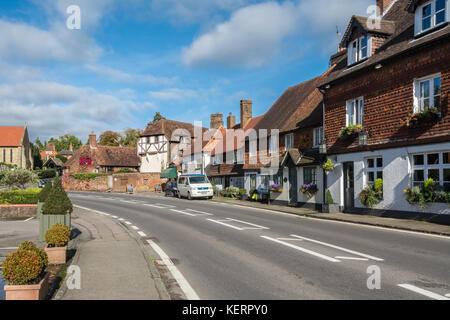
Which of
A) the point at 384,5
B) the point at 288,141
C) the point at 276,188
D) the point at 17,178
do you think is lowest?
the point at 276,188

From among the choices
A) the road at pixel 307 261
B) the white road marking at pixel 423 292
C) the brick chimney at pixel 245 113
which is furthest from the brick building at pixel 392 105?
the brick chimney at pixel 245 113

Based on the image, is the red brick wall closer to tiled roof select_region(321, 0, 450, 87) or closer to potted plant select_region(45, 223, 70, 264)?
tiled roof select_region(321, 0, 450, 87)

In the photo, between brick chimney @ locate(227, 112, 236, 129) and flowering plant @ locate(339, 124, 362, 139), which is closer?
flowering plant @ locate(339, 124, 362, 139)

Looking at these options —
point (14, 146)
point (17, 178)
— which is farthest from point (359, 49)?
point (14, 146)

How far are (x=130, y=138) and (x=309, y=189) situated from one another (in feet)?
243

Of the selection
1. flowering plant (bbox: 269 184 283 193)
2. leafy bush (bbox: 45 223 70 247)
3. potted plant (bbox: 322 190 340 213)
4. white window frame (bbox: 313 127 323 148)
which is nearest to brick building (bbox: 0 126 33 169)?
flowering plant (bbox: 269 184 283 193)

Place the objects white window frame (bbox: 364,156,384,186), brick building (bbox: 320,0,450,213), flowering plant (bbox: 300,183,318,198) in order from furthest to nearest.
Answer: flowering plant (bbox: 300,183,318,198), white window frame (bbox: 364,156,384,186), brick building (bbox: 320,0,450,213)

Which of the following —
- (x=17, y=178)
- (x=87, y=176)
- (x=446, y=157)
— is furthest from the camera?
(x=87, y=176)

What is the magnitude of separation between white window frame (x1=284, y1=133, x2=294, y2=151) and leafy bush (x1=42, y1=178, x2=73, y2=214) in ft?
59.5

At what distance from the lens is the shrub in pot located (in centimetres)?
525

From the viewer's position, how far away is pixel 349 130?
1872cm

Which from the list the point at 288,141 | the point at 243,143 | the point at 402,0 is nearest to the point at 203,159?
the point at 243,143

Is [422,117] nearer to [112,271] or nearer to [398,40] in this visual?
[398,40]
